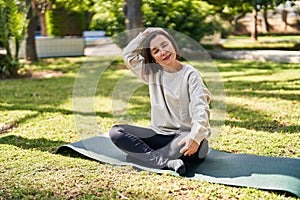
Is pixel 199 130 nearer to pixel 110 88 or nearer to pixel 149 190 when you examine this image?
pixel 149 190

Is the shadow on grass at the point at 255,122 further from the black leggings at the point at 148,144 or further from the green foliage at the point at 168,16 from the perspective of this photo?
the green foliage at the point at 168,16

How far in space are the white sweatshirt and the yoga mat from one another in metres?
0.30

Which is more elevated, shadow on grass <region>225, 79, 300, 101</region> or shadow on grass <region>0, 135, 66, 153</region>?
shadow on grass <region>0, 135, 66, 153</region>

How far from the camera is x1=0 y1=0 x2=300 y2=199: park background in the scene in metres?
2.89

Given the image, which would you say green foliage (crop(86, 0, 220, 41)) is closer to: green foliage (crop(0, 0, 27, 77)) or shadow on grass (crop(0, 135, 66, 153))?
green foliage (crop(0, 0, 27, 77))

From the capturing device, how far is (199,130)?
2885 mm

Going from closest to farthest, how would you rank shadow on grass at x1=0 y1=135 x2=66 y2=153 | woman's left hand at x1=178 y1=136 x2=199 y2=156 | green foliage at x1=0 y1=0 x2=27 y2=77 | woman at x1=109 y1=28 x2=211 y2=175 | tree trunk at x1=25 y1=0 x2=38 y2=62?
woman's left hand at x1=178 y1=136 x2=199 y2=156 < woman at x1=109 y1=28 x2=211 y2=175 < shadow on grass at x1=0 y1=135 x2=66 y2=153 < green foliage at x1=0 y1=0 x2=27 y2=77 < tree trunk at x1=25 y1=0 x2=38 y2=62

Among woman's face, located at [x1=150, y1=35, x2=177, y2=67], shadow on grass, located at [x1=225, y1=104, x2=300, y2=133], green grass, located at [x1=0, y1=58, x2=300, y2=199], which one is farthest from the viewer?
shadow on grass, located at [x1=225, y1=104, x2=300, y2=133]

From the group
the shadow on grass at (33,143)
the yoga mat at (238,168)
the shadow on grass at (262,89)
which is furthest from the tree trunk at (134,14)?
the yoga mat at (238,168)

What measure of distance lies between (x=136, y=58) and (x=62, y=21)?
12.7 meters

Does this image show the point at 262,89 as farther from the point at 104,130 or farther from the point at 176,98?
the point at 176,98

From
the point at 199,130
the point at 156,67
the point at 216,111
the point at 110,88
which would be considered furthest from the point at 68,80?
the point at 199,130

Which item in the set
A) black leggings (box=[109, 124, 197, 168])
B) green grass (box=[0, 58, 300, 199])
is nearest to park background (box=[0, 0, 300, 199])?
green grass (box=[0, 58, 300, 199])

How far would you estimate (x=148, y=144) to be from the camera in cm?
338
